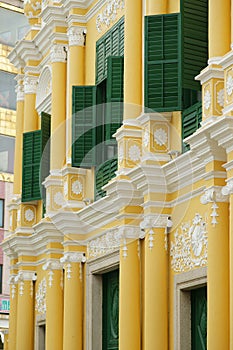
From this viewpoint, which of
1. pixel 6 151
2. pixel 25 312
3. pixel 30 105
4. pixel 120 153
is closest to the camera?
pixel 120 153

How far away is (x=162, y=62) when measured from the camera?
48.6 feet

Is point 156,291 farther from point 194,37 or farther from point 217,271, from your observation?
point 194,37

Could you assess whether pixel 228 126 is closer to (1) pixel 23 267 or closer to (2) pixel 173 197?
(2) pixel 173 197

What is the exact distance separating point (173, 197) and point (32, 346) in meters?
7.83

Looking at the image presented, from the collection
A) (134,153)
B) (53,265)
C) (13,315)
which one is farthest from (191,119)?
(13,315)

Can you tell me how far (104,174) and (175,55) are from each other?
368 cm

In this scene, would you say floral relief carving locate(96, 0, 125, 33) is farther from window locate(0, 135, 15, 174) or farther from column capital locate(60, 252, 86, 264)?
window locate(0, 135, 15, 174)

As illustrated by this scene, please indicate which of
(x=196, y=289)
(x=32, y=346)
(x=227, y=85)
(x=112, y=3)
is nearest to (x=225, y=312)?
(x=196, y=289)

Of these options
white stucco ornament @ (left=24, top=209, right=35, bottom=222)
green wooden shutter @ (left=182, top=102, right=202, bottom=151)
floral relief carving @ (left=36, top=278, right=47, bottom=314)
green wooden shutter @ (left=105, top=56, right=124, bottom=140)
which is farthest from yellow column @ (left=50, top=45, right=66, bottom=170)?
green wooden shutter @ (left=182, top=102, right=202, bottom=151)

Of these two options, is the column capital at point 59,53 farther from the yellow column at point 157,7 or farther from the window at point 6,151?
the window at point 6,151

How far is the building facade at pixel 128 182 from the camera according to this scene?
13.1 meters

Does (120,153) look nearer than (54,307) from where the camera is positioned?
Yes

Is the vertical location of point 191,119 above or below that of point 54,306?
above

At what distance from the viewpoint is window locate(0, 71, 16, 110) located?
3953 centimetres
